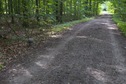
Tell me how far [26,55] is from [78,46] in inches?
120

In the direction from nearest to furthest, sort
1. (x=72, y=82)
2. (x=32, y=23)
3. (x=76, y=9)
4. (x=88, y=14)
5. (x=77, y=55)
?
(x=72, y=82) < (x=77, y=55) < (x=32, y=23) < (x=76, y=9) < (x=88, y=14)

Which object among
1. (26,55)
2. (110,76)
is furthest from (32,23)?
(110,76)

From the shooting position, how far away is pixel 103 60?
810cm

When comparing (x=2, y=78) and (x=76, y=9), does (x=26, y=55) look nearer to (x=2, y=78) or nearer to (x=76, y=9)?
(x=2, y=78)

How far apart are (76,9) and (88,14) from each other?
12263mm

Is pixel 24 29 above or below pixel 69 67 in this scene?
above

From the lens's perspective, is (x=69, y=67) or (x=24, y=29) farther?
(x=24, y=29)

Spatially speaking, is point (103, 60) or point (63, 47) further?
point (63, 47)

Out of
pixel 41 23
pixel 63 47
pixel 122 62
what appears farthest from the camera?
pixel 41 23

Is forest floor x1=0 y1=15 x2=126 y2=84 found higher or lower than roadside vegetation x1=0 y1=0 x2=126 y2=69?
lower

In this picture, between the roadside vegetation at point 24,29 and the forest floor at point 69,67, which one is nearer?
the forest floor at point 69,67

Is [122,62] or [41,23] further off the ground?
[41,23]

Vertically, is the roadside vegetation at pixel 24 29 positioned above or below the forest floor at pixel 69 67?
above

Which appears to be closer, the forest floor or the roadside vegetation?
the forest floor
